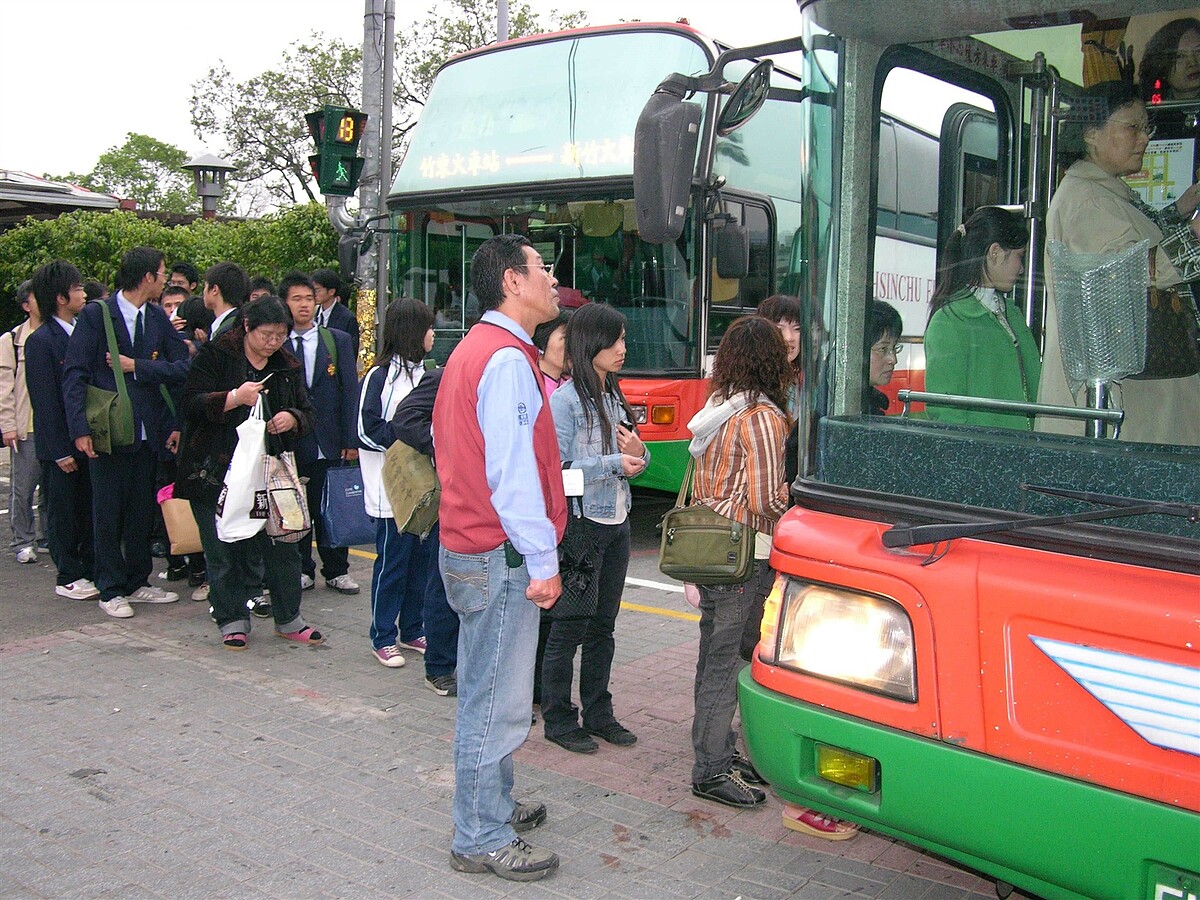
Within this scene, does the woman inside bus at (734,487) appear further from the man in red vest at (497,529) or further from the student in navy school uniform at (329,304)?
the student in navy school uniform at (329,304)

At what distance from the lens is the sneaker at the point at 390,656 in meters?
5.77

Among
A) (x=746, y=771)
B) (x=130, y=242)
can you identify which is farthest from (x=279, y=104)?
(x=746, y=771)

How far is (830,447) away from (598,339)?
1636 millimetres

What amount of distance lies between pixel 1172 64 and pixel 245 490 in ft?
14.7

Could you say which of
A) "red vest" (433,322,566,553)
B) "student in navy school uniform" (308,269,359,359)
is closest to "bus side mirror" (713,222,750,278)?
"student in navy school uniform" (308,269,359,359)

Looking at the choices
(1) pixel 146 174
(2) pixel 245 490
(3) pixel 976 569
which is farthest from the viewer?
(1) pixel 146 174

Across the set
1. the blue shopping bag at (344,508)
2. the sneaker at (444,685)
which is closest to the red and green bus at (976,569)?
the sneaker at (444,685)

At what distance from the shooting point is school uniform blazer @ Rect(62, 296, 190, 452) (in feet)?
21.3

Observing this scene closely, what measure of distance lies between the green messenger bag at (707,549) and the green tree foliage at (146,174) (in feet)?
163

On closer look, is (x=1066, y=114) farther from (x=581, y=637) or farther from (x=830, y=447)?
(x=581, y=637)

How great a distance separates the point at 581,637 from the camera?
15.6 ft

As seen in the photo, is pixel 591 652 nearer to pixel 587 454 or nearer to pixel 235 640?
pixel 587 454

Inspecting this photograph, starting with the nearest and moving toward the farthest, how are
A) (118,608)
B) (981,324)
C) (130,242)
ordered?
(981,324), (118,608), (130,242)

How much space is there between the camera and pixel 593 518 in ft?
15.1
